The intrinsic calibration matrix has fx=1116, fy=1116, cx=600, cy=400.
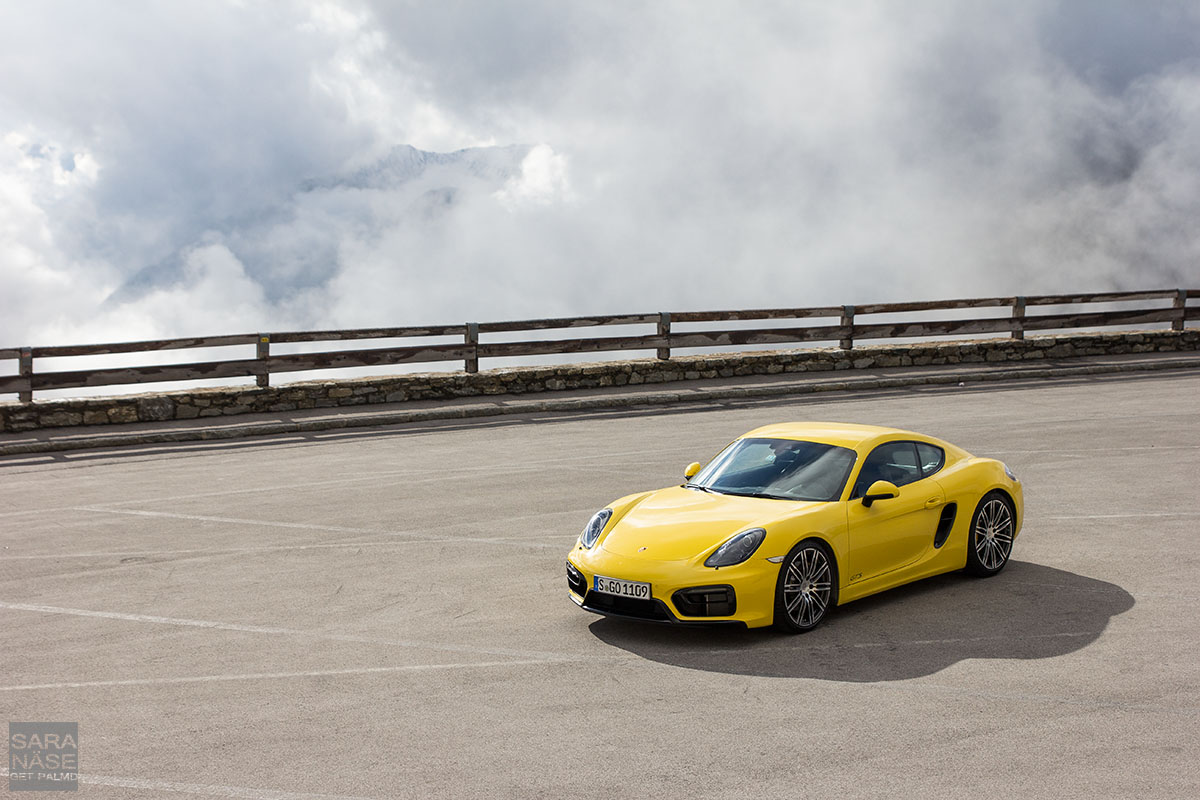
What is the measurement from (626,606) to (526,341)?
13687mm

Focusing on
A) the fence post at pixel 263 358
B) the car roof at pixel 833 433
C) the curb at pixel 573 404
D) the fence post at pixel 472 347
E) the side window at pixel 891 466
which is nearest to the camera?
the side window at pixel 891 466

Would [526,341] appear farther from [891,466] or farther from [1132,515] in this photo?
[891,466]

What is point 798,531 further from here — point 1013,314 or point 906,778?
point 1013,314

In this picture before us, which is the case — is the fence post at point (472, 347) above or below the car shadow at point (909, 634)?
above

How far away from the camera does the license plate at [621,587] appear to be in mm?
6988

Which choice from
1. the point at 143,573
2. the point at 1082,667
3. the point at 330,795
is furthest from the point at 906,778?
the point at 143,573

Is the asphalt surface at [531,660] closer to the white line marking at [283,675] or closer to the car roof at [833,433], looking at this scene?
the white line marking at [283,675]

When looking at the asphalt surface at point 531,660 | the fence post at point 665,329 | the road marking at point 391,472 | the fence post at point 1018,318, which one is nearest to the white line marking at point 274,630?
the asphalt surface at point 531,660

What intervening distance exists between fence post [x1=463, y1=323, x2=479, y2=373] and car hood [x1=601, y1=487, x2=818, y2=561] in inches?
493

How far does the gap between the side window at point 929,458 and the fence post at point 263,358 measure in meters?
12.9

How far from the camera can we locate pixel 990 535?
849 centimetres

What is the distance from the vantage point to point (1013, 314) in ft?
78.4

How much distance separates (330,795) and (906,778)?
8.33 ft

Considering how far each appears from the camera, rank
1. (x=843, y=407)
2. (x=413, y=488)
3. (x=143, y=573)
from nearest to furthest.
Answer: (x=143, y=573) < (x=413, y=488) < (x=843, y=407)
